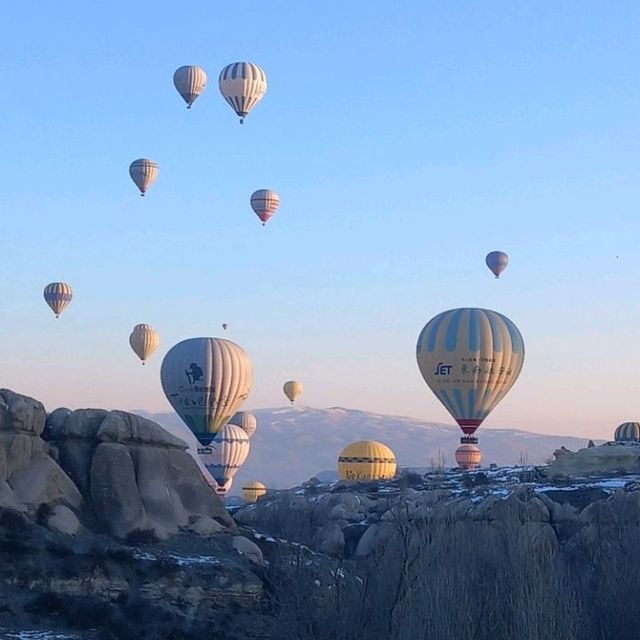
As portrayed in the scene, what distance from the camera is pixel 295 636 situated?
116 feet

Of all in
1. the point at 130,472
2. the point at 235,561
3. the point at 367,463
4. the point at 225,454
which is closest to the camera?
the point at 235,561

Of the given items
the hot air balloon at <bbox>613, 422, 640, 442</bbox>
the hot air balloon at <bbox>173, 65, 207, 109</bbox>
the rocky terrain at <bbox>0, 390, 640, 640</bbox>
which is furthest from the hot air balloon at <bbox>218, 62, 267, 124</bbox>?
the hot air balloon at <bbox>613, 422, 640, 442</bbox>

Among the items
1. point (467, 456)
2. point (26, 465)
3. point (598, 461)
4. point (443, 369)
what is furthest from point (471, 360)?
point (26, 465)

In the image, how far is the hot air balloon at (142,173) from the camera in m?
97.4

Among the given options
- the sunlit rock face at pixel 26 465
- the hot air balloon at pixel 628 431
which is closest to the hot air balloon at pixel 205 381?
the sunlit rock face at pixel 26 465

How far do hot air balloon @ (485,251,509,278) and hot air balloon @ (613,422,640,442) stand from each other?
104 ft

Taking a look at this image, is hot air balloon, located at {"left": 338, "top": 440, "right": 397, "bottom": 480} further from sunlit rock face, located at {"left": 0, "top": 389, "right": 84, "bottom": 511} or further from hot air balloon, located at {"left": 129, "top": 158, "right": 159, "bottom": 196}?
sunlit rock face, located at {"left": 0, "top": 389, "right": 84, "bottom": 511}

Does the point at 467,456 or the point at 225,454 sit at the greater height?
the point at 225,454

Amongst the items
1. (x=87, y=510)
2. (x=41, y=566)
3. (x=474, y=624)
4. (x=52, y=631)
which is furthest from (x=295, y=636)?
(x=87, y=510)

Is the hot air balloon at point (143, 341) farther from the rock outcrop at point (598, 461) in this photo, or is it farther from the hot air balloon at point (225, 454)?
the rock outcrop at point (598, 461)

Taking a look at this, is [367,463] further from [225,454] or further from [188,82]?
[188,82]

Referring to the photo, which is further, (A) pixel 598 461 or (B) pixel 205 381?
(A) pixel 598 461

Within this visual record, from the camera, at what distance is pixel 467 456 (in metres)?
102

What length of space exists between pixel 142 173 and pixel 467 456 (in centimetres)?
3184
